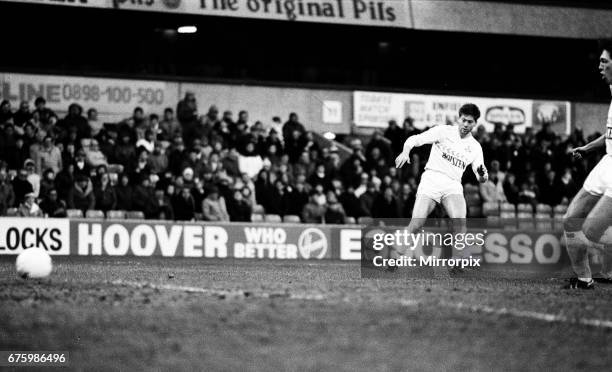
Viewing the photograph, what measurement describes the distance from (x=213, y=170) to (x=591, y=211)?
14.0m

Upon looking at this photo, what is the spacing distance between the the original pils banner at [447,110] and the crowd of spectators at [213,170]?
3979 millimetres

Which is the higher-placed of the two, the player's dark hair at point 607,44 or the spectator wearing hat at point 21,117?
the spectator wearing hat at point 21,117

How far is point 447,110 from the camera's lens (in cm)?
3356

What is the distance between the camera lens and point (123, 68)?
30.5 metres

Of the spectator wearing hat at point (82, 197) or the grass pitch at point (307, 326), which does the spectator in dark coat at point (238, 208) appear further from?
the grass pitch at point (307, 326)

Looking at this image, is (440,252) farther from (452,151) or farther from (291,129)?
(291,129)

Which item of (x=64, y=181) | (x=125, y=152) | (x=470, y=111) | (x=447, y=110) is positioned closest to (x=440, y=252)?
(x=470, y=111)

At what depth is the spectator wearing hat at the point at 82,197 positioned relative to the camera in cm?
2306

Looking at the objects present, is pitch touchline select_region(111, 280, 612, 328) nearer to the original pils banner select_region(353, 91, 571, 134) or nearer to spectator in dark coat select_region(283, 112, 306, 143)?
spectator in dark coat select_region(283, 112, 306, 143)

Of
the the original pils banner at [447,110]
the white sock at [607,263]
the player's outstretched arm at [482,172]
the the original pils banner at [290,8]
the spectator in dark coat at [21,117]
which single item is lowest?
the white sock at [607,263]

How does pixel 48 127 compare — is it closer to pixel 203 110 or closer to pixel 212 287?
pixel 203 110

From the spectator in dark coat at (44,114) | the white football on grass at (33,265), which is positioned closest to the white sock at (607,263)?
the white football on grass at (33,265)

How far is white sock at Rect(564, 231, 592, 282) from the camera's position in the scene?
1229 centimetres

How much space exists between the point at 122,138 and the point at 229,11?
5.98m
